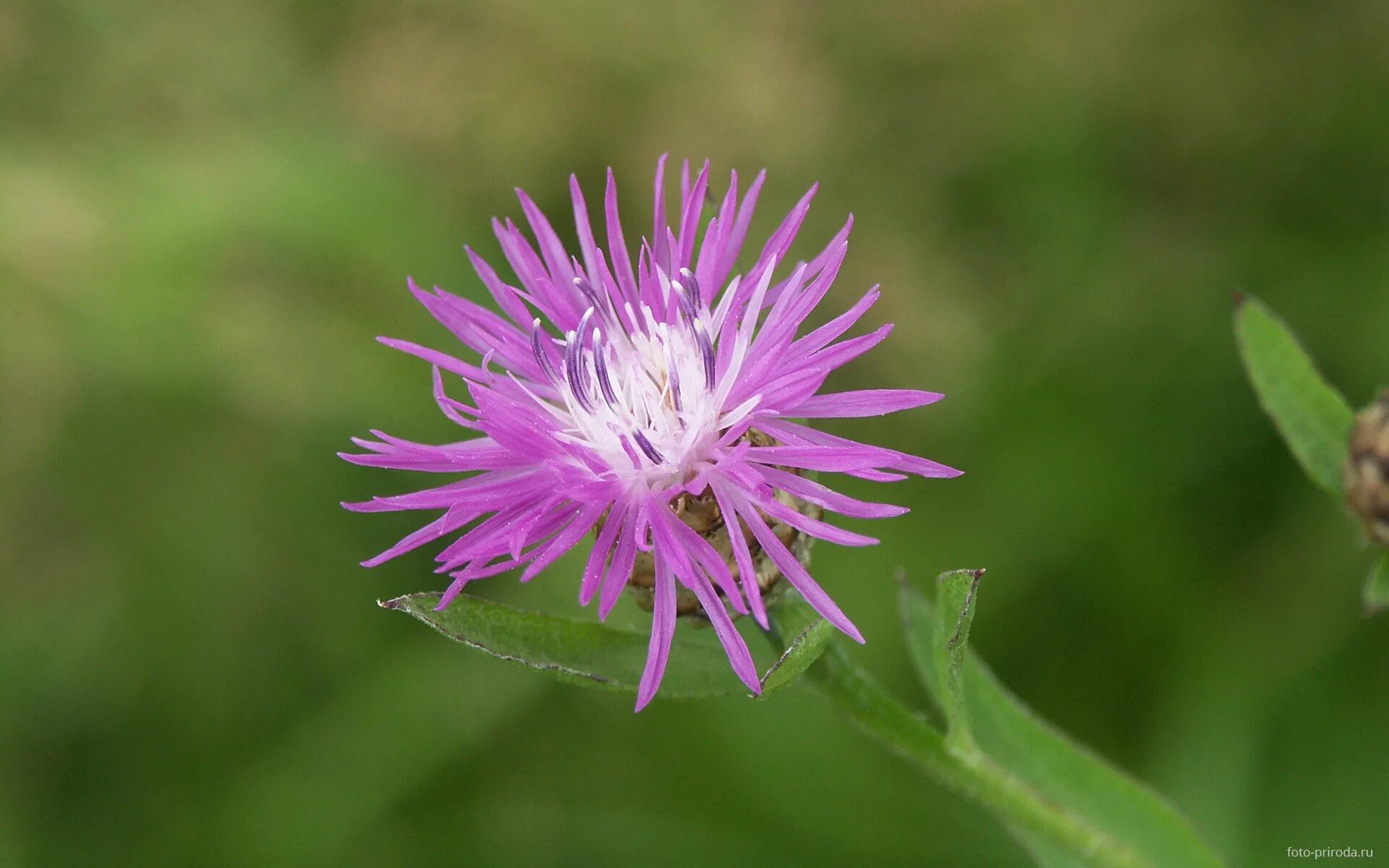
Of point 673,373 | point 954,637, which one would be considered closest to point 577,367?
point 673,373

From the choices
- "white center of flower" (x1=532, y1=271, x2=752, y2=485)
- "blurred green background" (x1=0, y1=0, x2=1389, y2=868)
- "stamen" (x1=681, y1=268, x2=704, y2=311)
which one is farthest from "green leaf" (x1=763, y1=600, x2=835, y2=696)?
"blurred green background" (x1=0, y1=0, x2=1389, y2=868)

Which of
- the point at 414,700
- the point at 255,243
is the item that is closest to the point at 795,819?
the point at 414,700

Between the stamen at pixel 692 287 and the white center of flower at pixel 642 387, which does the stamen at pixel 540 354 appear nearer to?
the white center of flower at pixel 642 387

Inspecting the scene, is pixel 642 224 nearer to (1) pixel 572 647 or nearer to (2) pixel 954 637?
(1) pixel 572 647

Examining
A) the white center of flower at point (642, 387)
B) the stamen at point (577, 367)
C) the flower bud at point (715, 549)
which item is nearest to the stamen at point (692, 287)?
the white center of flower at point (642, 387)

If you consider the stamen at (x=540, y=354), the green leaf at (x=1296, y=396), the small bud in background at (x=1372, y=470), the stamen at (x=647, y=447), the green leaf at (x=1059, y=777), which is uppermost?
the stamen at (x=540, y=354)

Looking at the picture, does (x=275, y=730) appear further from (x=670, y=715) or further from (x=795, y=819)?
(x=795, y=819)
